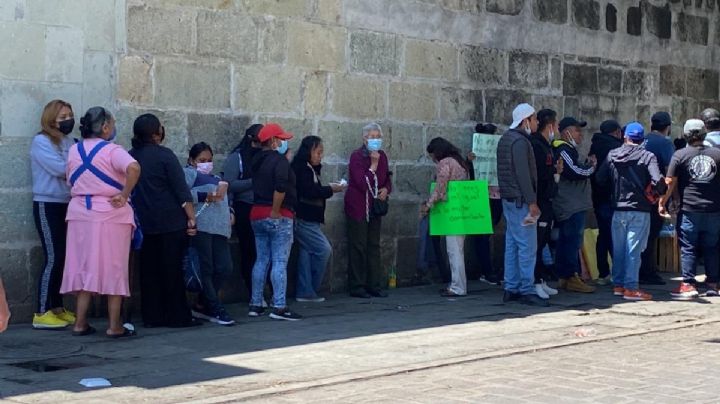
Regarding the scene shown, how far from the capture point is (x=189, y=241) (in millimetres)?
11047

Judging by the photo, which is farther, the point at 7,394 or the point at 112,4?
the point at 112,4

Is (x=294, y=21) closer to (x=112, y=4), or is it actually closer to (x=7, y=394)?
(x=112, y=4)

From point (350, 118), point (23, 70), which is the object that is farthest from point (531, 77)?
point (23, 70)

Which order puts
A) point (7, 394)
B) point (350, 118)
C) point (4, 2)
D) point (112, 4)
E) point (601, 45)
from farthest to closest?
point (601, 45) → point (350, 118) → point (112, 4) → point (4, 2) → point (7, 394)

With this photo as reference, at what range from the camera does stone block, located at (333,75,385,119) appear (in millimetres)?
13328

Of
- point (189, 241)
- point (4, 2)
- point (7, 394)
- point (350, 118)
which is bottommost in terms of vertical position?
point (7, 394)

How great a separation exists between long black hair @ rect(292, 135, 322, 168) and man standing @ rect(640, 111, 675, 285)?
4.24m

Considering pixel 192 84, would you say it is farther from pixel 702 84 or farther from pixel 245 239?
pixel 702 84

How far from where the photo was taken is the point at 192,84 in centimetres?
1189

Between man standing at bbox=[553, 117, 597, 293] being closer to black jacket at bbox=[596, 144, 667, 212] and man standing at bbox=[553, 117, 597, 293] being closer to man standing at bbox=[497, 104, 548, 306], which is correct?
black jacket at bbox=[596, 144, 667, 212]

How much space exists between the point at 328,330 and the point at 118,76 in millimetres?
2989

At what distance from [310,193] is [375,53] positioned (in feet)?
7.23

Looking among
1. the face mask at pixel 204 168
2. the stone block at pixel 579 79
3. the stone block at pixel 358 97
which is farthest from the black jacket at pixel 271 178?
the stone block at pixel 579 79

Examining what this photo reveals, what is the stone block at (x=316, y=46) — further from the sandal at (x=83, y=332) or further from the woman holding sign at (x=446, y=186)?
the sandal at (x=83, y=332)
